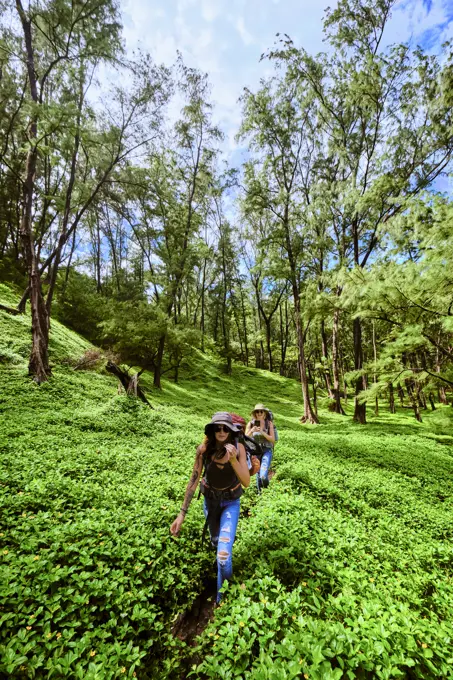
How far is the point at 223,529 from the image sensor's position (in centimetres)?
356

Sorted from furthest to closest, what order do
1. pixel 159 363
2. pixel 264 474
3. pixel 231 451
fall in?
pixel 159 363 < pixel 264 474 < pixel 231 451

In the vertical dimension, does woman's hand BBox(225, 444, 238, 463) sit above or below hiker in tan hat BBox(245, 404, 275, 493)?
above

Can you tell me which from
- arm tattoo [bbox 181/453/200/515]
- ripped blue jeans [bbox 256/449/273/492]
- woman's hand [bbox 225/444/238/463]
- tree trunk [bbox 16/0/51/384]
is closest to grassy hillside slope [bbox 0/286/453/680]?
ripped blue jeans [bbox 256/449/273/492]

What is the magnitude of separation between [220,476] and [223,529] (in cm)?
63

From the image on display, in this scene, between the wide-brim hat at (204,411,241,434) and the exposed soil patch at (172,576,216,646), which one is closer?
the exposed soil patch at (172,576,216,646)

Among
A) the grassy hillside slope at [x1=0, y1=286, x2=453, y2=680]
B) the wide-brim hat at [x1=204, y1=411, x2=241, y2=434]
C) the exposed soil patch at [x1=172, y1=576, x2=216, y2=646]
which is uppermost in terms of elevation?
the wide-brim hat at [x1=204, y1=411, x2=241, y2=434]

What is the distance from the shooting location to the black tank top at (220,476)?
3652mm

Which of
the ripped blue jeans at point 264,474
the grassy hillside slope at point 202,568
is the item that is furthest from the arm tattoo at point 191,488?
the ripped blue jeans at point 264,474

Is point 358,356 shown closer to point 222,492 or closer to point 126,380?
point 126,380

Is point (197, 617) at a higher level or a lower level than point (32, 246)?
lower

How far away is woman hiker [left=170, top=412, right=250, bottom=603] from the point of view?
351 centimetres

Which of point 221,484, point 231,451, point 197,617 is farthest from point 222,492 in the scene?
point 197,617

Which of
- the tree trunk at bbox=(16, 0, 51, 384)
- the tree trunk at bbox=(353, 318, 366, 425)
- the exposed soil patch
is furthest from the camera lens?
the tree trunk at bbox=(353, 318, 366, 425)

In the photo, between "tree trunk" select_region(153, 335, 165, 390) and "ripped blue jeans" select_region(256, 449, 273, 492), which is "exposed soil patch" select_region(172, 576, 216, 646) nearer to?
"ripped blue jeans" select_region(256, 449, 273, 492)
